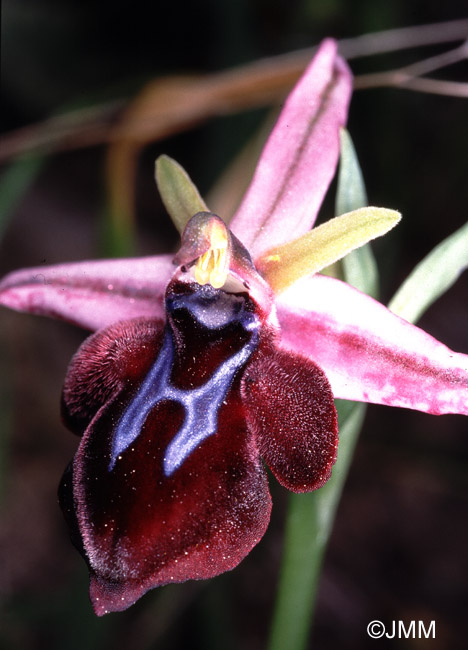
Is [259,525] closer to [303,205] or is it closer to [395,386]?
[395,386]

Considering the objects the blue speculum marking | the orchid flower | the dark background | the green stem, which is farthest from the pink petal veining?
the dark background

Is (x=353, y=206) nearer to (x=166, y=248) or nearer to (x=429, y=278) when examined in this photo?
(x=429, y=278)

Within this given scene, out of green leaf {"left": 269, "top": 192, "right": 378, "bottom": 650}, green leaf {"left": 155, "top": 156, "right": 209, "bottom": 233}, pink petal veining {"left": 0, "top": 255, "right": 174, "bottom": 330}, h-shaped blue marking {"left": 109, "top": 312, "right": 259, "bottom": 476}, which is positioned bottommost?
green leaf {"left": 269, "top": 192, "right": 378, "bottom": 650}

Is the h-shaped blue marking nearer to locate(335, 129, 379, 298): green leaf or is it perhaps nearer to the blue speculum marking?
the blue speculum marking

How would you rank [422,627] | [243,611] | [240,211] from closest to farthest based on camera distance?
[240,211], [422,627], [243,611]

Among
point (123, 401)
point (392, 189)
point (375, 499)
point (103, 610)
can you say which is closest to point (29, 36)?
point (392, 189)

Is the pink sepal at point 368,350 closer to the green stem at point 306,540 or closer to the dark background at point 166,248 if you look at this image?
the green stem at point 306,540

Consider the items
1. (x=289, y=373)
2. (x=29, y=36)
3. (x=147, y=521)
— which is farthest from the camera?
(x=29, y=36)
